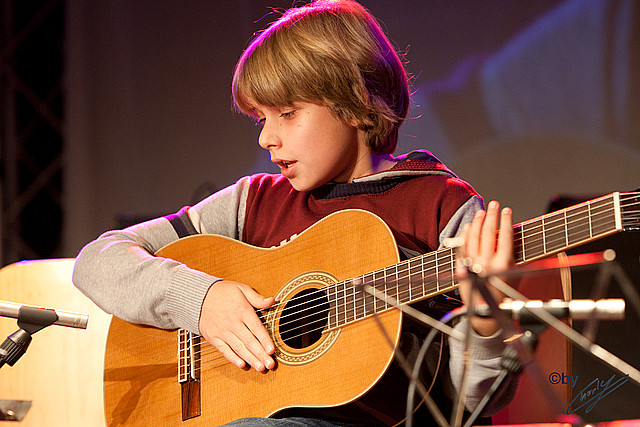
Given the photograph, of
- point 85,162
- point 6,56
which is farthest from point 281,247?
point 6,56

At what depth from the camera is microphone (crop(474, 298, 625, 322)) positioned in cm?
60

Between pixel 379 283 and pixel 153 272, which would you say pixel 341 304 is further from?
pixel 153 272

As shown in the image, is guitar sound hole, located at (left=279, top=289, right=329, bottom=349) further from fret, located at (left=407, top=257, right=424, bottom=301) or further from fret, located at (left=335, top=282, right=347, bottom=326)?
fret, located at (left=407, top=257, right=424, bottom=301)

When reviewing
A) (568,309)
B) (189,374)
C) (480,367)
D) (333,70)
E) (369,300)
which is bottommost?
(189,374)

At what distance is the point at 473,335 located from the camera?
1.03 metres

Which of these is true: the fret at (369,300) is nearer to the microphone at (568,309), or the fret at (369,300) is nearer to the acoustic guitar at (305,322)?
the acoustic guitar at (305,322)

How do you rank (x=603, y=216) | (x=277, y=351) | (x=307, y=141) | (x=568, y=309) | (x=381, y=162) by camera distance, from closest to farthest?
(x=568, y=309) < (x=603, y=216) < (x=277, y=351) < (x=307, y=141) < (x=381, y=162)

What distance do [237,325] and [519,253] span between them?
558mm

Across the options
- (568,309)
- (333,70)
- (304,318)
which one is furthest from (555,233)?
(333,70)

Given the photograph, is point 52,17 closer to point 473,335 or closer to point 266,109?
point 266,109

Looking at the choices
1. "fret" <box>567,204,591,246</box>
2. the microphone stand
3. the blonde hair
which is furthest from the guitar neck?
the microphone stand

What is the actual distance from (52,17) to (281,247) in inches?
87.3

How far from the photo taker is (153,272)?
1.35 metres

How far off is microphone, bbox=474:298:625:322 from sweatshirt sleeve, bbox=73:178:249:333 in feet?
2.33
